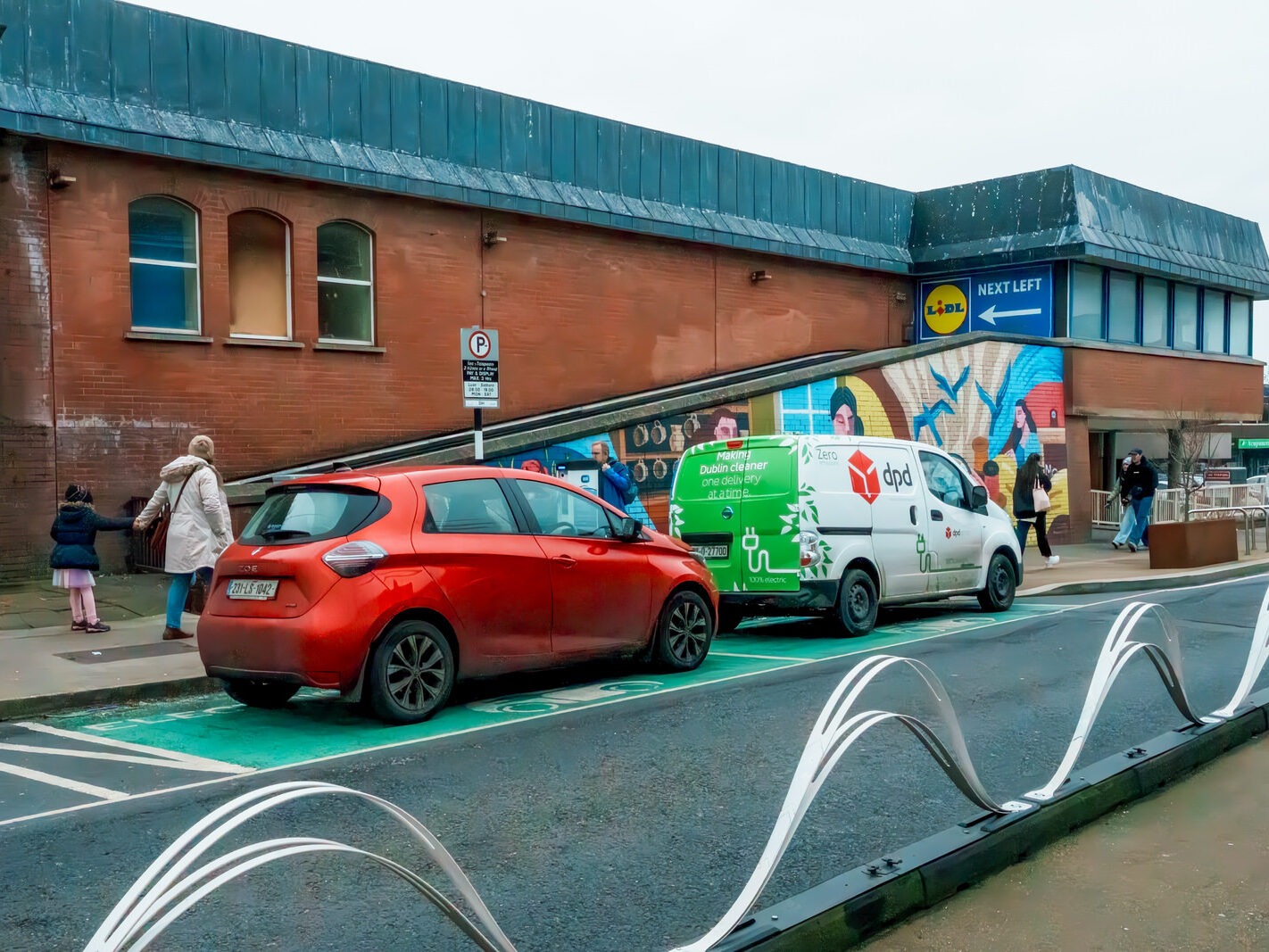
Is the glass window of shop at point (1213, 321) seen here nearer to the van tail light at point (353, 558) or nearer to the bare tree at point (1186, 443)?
the bare tree at point (1186, 443)

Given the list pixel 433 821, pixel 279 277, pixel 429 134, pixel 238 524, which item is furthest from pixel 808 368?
pixel 433 821

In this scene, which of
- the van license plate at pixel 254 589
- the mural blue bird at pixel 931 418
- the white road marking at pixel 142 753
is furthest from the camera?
the mural blue bird at pixel 931 418

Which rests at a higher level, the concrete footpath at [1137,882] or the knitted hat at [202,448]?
the knitted hat at [202,448]

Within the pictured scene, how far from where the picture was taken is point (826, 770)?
4402 millimetres

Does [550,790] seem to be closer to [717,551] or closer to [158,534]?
[717,551]

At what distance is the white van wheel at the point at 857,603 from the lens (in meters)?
11.7

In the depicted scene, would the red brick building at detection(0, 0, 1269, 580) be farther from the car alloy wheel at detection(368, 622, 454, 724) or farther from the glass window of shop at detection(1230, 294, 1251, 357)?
the car alloy wheel at detection(368, 622, 454, 724)

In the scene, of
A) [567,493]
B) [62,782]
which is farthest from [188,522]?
[62,782]

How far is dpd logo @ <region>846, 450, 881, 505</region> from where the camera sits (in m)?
11.9

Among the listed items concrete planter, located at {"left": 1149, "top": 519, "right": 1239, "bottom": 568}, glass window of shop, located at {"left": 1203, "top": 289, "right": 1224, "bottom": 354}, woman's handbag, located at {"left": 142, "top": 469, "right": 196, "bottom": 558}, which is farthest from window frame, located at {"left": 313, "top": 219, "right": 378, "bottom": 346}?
glass window of shop, located at {"left": 1203, "top": 289, "right": 1224, "bottom": 354}

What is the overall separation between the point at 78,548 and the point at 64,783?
489 centimetres

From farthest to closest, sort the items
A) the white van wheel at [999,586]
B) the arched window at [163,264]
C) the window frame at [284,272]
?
the window frame at [284,272], the arched window at [163,264], the white van wheel at [999,586]

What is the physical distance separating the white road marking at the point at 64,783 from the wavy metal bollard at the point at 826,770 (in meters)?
3.49

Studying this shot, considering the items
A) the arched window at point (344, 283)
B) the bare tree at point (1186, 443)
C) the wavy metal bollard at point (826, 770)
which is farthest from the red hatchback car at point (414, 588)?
the bare tree at point (1186, 443)
